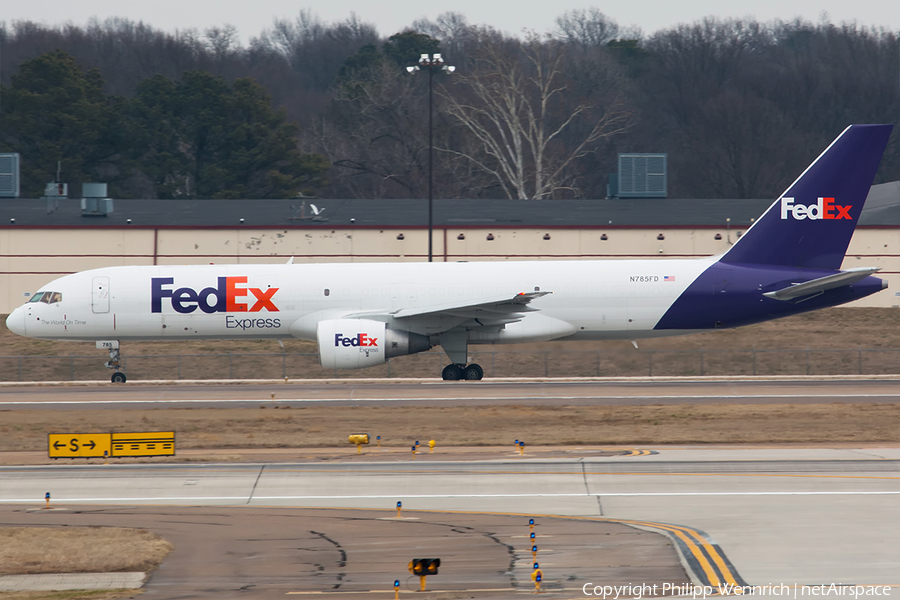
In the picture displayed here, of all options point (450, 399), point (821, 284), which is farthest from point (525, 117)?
point (450, 399)

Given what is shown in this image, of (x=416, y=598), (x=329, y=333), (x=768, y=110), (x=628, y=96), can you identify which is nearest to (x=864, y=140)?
(x=329, y=333)

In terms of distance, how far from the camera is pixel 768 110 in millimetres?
101375

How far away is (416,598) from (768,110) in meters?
95.0

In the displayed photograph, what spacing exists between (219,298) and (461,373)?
871cm

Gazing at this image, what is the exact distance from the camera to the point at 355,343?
35.4m

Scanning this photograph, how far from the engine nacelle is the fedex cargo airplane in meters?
0.58

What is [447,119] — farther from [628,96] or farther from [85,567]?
[85,567]

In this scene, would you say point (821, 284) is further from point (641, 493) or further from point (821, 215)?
point (641, 493)

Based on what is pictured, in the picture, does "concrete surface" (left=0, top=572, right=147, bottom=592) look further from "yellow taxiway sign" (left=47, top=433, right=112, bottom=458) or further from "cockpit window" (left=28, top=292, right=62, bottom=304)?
"cockpit window" (left=28, top=292, right=62, bottom=304)

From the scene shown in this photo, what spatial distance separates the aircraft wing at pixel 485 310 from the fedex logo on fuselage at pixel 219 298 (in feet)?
9.82

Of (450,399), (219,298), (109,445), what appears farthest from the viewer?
(219,298)

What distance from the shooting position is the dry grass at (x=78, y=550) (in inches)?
609

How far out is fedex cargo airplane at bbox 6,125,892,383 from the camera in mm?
36969

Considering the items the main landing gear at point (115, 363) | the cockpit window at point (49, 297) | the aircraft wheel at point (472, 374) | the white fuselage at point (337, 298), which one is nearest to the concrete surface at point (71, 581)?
the white fuselage at point (337, 298)
